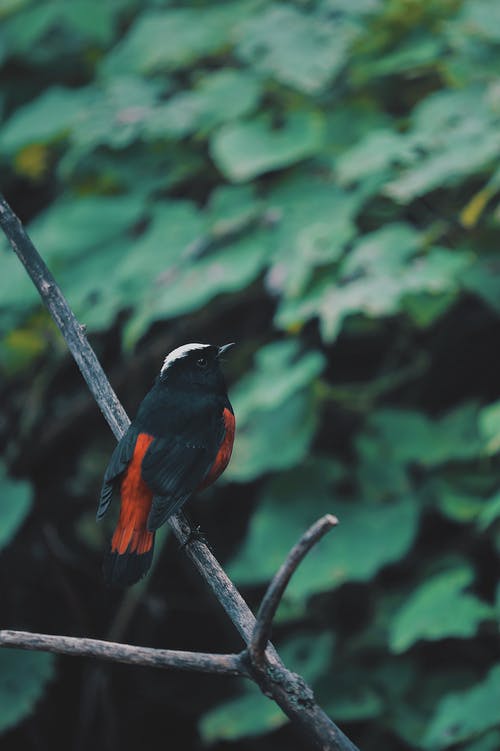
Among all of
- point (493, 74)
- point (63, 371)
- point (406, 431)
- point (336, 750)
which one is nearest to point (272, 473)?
point (406, 431)

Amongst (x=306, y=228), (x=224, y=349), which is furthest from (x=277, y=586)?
(x=306, y=228)

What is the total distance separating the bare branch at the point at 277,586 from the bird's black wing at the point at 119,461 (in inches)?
16.8

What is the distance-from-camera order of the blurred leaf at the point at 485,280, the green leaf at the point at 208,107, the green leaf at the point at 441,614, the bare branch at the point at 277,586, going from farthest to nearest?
the green leaf at the point at 208,107, the blurred leaf at the point at 485,280, the green leaf at the point at 441,614, the bare branch at the point at 277,586

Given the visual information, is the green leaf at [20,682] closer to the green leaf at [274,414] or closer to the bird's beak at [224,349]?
the green leaf at [274,414]

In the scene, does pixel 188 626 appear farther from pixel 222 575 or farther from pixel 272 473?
pixel 222 575

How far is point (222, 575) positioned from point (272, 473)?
1595 millimetres

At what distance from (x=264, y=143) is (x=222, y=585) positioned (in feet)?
6.52

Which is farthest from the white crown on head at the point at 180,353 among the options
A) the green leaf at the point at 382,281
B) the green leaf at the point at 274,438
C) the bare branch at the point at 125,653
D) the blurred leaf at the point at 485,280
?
the blurred leaf at the point at 485,280

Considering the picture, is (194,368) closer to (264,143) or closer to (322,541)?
(322,541)

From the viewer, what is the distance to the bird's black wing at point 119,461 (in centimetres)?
154

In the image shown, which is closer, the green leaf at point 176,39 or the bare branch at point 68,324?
the bare branch at point 68,324

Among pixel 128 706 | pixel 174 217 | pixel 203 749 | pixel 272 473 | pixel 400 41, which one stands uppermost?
pixel 400 41

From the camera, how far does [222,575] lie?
4.41ft

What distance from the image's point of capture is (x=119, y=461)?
1589 mm
